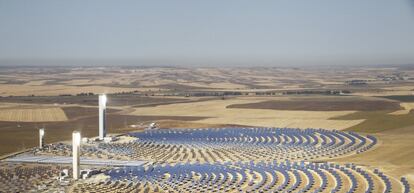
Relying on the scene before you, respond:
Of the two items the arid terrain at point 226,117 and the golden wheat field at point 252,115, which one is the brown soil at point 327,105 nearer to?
the arid terrain at point 226,117

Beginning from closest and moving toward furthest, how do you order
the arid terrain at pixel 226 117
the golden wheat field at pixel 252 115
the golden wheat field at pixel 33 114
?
the arid terrain at pixel 226 117
the golden wheat field at pixel 252 115
the golden wheat field at pixel 33 114

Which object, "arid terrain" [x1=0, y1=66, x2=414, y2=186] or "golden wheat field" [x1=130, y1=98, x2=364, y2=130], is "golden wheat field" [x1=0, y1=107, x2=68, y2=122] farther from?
"golden wheat field" [x1=130, y1=98, x2=364, y2=130]

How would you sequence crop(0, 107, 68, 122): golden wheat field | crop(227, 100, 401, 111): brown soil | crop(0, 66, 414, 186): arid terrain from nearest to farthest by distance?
crop(0, 66, 414, 186): arid terrain → crop(0, 107, 68, 122): golden wheat field → crop(227, 100, 401, 111): brown soil

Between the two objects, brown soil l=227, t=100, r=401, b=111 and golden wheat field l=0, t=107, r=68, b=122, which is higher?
brown soil l=227, t=100, r=401, b=111

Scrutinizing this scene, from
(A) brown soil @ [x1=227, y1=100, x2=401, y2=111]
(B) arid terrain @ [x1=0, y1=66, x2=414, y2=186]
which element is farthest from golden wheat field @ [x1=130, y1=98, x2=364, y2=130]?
(A) brown soil @ [x1=227, y1=100, x2=401, y2=111]

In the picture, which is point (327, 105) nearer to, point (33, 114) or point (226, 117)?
point (226, 117)

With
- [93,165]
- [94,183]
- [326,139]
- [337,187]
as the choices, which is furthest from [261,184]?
[326,139]

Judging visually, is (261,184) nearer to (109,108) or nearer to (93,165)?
(93,165)

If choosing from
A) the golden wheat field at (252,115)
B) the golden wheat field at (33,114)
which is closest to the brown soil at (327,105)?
the golden wheat field at (252,115)

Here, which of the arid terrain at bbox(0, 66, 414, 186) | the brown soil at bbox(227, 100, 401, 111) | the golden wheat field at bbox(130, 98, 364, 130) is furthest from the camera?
the brown soil at bbox(227, 100, 401, 111)

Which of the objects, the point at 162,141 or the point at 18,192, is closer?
the point at 18,192

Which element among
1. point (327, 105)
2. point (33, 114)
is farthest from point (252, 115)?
point (33, 114)
